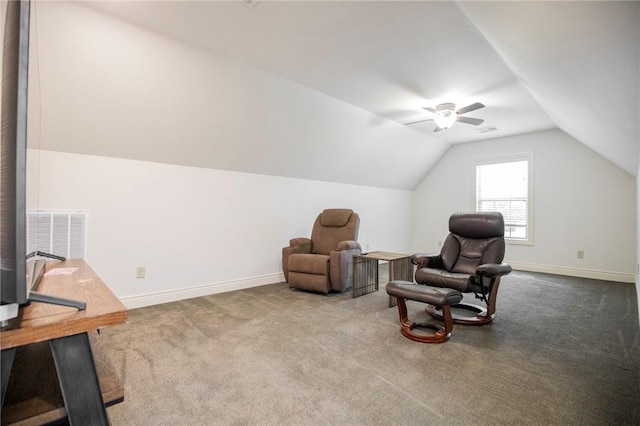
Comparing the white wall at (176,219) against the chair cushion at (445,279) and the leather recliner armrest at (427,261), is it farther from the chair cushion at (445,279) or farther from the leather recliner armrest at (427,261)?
the chair cushion at (445,279)

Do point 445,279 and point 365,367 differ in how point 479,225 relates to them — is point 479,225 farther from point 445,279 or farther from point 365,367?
point 365,367

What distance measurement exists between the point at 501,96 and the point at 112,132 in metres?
4.43

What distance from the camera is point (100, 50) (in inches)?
94.3

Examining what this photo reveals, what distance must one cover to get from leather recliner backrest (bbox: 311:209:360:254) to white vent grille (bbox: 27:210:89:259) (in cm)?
266

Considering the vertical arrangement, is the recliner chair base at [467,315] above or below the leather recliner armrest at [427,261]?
below

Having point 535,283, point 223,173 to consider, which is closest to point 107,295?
point 223,173

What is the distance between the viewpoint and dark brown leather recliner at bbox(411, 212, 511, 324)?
2.81 m

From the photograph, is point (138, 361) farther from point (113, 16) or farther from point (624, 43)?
point (624, 43)

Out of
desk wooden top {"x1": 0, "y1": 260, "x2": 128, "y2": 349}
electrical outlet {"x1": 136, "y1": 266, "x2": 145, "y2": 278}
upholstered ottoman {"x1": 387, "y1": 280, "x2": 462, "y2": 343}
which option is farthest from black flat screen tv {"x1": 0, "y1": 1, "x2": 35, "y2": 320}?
electrical outlet {"x1": 136, "y1": 266, "x2": 145, "y2": 278}

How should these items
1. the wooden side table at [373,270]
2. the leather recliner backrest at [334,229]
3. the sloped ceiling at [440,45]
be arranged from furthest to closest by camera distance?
1. the leather recliner backrest at [334,229]
2. the wooden side table at [373,270]
3. the sloped ceiling at [440,45]

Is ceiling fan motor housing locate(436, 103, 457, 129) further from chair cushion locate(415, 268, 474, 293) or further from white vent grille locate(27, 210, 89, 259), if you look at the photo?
white vent grille locate(27, 210, 89, 259)

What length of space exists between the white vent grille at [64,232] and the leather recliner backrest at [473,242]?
3.73m

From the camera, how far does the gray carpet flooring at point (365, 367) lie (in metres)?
1.57

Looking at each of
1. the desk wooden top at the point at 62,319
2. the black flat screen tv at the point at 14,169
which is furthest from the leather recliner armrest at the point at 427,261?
the black flat screen tv at the point at 14,169
